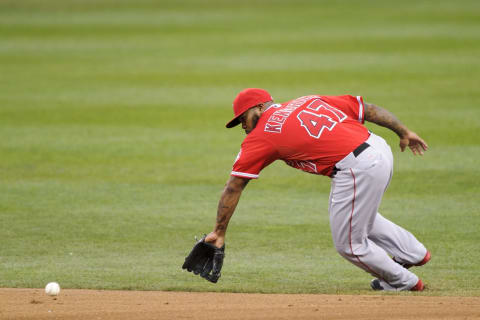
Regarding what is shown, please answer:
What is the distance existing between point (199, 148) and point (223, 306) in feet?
22.1

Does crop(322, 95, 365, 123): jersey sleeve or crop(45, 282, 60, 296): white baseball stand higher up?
crop(322, 95, 365, 123): jersey sleeve

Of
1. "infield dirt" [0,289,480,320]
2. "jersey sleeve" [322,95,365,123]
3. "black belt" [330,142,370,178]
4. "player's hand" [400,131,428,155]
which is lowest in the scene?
"infield dirt" [0,289,480,320]

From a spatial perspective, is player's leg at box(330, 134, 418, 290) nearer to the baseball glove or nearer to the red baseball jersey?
the red baseball jersey

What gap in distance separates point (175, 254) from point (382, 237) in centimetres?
213

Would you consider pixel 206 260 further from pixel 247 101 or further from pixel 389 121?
pixel 389 121

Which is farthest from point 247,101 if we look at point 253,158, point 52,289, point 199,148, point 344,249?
point 199,148

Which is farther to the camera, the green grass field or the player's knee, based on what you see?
the green grass field

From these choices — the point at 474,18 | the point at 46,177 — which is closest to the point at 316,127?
the point at 46,177

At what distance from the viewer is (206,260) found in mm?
6340

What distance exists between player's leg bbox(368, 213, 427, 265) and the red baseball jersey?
2.07 feet

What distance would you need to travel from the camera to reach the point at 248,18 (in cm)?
2961

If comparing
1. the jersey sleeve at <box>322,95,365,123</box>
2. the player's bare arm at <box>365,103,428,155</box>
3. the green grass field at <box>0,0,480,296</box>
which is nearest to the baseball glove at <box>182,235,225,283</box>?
the green grass field at <box>0,0,480,296</box>

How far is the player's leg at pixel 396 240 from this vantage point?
6559 millimetres

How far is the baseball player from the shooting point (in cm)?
615
